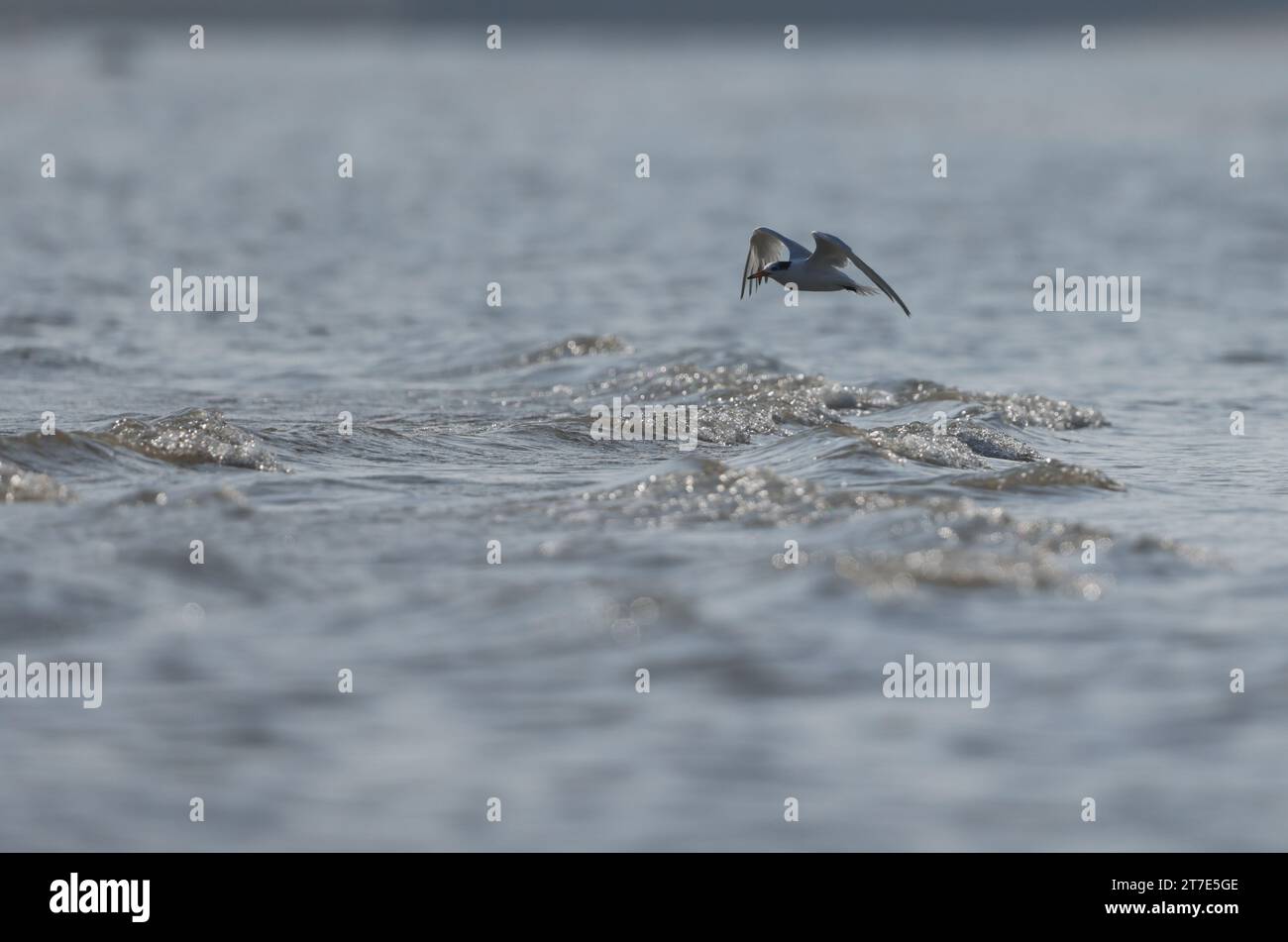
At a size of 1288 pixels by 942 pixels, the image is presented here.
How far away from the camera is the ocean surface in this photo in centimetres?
651

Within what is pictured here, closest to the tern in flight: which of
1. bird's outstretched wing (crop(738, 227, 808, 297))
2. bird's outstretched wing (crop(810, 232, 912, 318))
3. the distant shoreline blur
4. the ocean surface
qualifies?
bird's outstretched wing (crop(810, 232, 912, 318))

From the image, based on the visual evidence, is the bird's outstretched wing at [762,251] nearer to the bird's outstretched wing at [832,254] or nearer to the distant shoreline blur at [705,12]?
the bird's outstretched wing at [832,254]

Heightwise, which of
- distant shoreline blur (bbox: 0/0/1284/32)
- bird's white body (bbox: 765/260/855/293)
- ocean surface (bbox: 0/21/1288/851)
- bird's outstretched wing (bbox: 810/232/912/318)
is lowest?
ocean surface (bbox: 0/21/1288/851)

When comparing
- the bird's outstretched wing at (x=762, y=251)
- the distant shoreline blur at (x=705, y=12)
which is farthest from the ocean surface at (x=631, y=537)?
the distant shoreline blur at (x=705, y=12)

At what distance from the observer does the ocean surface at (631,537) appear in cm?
651

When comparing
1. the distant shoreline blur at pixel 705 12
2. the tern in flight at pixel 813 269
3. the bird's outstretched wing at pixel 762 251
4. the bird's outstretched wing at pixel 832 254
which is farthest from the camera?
the distant shoreline blur at pixel 705 12

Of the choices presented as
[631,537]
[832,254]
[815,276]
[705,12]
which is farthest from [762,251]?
[705,12]

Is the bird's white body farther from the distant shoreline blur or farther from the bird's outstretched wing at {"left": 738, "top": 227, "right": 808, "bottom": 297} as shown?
the distant shoreline blur

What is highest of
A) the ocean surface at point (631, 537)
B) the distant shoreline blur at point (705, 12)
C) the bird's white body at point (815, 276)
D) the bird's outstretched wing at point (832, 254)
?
the distant shoreline blur at point (705, 12)

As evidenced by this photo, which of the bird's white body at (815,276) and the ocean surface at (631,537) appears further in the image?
the bird's white body at (815,276)

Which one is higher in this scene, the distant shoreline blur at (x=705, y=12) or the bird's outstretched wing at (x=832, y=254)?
the distant shoreline blur at (x=705, y=12)

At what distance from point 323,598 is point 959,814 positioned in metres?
3.31

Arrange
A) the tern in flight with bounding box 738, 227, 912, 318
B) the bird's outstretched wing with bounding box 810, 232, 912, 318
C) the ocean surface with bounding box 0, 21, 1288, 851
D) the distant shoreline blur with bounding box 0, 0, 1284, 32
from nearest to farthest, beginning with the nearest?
the ocean surface with bounding box 0, 21, 1288, 851 < the bird's outstretched wing with bounding box 810, 232, 912, 318 < the tern in flight with bounding box 738, 227, 912, 318 < the distant shoreline blur with bounding box 0, 0, 1284, 32

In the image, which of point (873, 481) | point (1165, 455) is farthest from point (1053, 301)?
A: point (873, 481)
